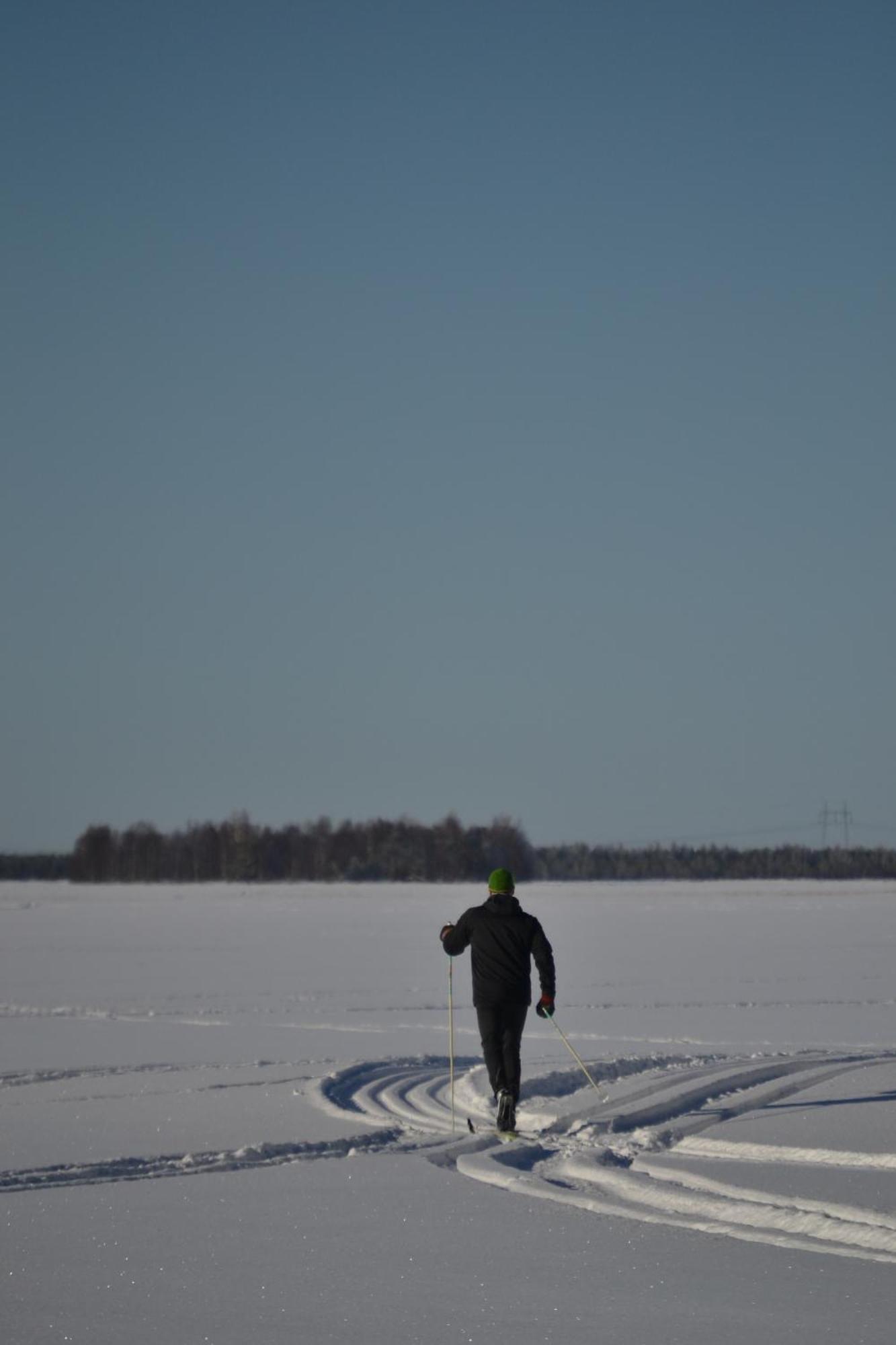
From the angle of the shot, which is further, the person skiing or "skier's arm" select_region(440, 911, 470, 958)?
"skier's arm" select_region(440, 911, 470, 958)

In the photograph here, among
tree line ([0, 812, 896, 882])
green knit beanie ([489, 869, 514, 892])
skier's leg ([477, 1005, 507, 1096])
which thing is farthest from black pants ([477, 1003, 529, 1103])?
tree line ([0, 812, 896, 882])

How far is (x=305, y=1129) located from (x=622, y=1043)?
4.97 m

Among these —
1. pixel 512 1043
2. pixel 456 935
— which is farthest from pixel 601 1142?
pixel 456 935

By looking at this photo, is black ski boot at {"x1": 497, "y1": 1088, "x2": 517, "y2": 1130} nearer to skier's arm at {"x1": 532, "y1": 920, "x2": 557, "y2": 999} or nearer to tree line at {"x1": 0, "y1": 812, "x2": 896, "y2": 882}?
skier's arm at {"x1": 532, "y1": 920, "x2": 557, "y2": 999}

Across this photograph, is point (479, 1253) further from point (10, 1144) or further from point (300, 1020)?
point (300, 1020)

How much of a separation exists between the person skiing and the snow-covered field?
44 centimetres

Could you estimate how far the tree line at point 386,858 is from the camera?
12419 cm

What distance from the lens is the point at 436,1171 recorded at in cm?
781

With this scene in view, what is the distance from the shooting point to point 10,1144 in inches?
340

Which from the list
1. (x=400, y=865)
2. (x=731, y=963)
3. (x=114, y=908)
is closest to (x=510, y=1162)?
(x=731, y=963)

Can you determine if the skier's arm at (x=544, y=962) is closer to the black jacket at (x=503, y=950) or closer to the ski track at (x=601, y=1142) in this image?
the black jacket at (x=503, y=950)

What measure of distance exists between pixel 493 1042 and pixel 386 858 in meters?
119

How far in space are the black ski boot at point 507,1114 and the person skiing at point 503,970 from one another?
266 millimetres

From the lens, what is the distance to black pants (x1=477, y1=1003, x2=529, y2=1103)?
9453 millimetres
